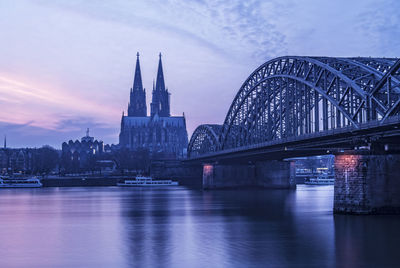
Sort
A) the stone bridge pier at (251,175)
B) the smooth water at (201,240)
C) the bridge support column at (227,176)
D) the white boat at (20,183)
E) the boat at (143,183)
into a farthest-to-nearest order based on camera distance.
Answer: the boat at (143,183), the white boat at (20,183), the bridge support column at (227,176), the stone bridge pier at (251,175), the smooth water at (201,240)

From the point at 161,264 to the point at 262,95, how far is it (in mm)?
62095

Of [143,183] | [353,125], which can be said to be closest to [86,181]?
[143,183]

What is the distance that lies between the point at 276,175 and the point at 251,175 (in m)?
5.98

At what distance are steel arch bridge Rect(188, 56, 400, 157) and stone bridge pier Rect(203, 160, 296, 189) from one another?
19.8 ft

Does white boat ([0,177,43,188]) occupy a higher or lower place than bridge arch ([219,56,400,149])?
lower

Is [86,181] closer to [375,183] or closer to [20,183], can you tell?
[20,183]

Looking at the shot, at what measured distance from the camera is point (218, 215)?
53.4 meters

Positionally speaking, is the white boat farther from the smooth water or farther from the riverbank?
the smooth water

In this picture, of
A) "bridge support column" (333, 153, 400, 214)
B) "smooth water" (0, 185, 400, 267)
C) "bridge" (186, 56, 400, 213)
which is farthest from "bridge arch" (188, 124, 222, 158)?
"bridge support column" (333, 153, 400, 214)

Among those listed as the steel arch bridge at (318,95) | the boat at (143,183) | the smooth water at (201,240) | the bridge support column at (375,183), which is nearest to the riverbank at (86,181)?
the boat at (143,183)

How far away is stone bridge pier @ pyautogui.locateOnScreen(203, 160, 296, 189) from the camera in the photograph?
361 ft

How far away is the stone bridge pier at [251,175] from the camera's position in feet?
361

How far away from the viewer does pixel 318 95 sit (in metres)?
63.7

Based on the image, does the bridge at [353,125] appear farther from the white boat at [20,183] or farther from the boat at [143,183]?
the white boat at [20,183]
